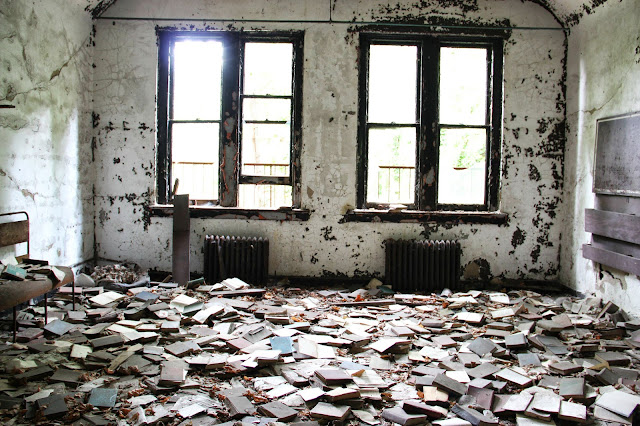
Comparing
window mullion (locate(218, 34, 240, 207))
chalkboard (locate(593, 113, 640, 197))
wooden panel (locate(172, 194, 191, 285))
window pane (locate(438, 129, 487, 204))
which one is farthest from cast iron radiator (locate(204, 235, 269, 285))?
chalkboard (locate(593, 113, 640, 197))

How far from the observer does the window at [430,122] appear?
18.5ft

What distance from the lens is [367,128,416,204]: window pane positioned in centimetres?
566

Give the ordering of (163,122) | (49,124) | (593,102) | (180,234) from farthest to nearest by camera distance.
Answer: (163,122), (180,234), (593,102), (49,124)

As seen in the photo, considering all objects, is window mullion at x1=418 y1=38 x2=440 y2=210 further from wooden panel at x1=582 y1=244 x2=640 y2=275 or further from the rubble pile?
wooden panel at x1=582 y1=244 x2=640 y2=275

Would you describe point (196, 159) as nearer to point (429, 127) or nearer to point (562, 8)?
point (429, 127)

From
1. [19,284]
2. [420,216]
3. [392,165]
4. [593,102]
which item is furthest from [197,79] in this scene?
[593,102]

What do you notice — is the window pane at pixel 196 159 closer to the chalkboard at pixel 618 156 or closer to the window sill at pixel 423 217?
the window sill at pixel 423 217

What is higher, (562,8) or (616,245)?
(562,8)

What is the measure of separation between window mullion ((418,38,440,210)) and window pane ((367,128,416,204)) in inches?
4.5

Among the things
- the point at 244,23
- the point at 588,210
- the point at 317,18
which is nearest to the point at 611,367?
the point at 588,210

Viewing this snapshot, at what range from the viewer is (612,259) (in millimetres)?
4523

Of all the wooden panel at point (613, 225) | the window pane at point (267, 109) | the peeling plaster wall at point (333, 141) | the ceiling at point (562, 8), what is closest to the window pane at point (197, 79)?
the peeling plaster wall at point (333, 141)

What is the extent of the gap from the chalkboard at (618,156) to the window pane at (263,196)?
10.5ft

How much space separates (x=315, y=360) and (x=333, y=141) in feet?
9.32
